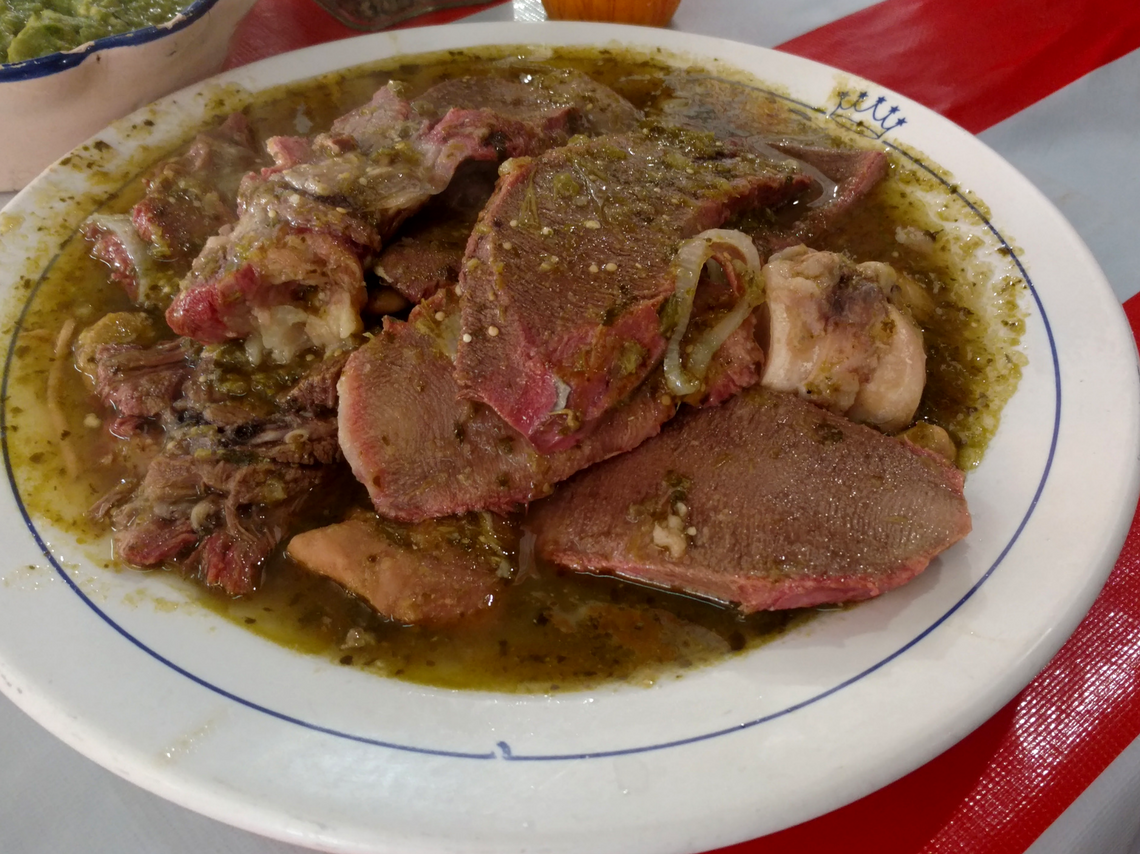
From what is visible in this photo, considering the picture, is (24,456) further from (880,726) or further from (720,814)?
(880,726)

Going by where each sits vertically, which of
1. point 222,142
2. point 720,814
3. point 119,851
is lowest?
point 119,851

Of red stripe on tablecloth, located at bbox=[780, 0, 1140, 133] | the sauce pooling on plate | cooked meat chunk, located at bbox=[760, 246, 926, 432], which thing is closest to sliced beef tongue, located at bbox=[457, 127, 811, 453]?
the sauce pooling on plate

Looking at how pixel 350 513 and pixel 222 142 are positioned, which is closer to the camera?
pixel 350 513

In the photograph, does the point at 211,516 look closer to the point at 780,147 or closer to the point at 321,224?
the point at 321,224

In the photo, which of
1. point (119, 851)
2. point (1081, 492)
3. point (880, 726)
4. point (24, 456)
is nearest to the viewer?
point (880, 726)

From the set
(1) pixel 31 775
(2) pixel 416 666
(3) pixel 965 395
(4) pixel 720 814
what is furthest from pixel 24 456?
(3) pixel 965 395

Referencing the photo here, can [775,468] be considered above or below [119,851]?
above
